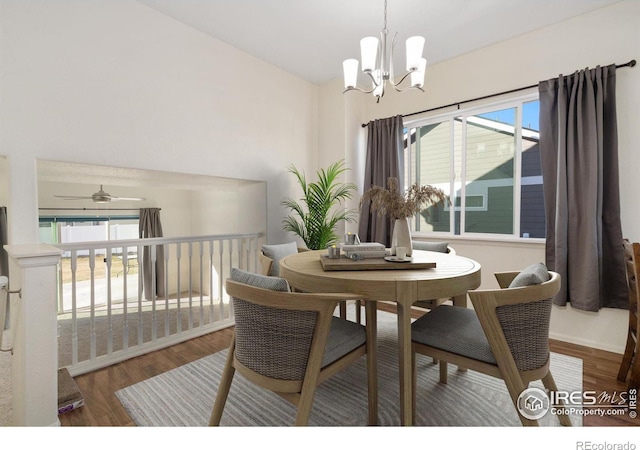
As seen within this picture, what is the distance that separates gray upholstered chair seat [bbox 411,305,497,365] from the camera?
1.35 m

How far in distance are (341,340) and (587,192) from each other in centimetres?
234

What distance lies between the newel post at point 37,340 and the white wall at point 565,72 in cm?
327

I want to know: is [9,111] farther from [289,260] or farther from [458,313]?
[458,313]

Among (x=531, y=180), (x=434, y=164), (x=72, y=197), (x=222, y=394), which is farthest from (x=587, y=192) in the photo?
(x=72, y=197)

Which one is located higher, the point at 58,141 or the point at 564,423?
the point at 58,141

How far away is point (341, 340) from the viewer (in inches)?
56.6

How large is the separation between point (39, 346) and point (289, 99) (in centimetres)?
313

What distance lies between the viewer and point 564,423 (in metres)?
1.44

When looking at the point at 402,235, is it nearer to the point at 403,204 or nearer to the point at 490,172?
the point at 403,204

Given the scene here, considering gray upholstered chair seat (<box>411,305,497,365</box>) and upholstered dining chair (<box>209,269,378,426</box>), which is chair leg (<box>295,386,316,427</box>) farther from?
gray upholstered chair seat (<box>411,305,497,365</box>)

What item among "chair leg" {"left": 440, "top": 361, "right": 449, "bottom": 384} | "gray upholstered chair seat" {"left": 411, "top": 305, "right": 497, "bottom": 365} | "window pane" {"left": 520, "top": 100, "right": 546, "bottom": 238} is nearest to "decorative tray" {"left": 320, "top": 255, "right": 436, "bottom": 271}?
"gray upholstered chair seat" {"left": 411, "top": 305, "right": 497, "bottom": 365}

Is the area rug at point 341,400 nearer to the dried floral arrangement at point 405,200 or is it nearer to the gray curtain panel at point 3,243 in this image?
the dried floral arrangement at point 405,200

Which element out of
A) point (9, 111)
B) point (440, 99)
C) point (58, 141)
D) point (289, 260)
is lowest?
point (289, 260)
